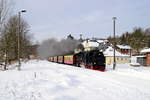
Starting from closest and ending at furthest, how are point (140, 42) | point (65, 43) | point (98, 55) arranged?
1. point (98, 55)
2. point (65, 43)
3. point (140, 42)

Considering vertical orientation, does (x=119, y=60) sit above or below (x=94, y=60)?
below

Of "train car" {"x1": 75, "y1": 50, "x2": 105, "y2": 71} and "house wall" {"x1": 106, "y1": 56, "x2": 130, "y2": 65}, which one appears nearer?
"train car" {"x1": 75, "y1": 50, "x2": 105, "y2": 71}

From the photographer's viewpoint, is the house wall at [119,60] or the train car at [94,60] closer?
the train car at [94,60]

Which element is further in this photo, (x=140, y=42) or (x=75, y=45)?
(x=140, y=42)

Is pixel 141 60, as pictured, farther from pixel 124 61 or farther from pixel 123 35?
pixel 123 35

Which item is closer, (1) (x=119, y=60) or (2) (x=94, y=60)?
(2) (x=94, y=60)

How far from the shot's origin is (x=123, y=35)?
4651 inches

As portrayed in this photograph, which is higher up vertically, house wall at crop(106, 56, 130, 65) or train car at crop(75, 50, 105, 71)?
train car at crop(75, 50, 105, 71)

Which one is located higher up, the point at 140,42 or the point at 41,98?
the point at 140,42

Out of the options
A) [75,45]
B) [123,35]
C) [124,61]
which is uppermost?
[123,35]

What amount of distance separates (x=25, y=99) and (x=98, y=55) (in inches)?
778

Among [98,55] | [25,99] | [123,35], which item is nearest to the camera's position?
[25,99]

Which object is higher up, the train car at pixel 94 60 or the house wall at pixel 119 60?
the train car at pixel 94 60

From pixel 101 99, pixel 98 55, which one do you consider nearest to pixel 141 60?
pixel 98 55
